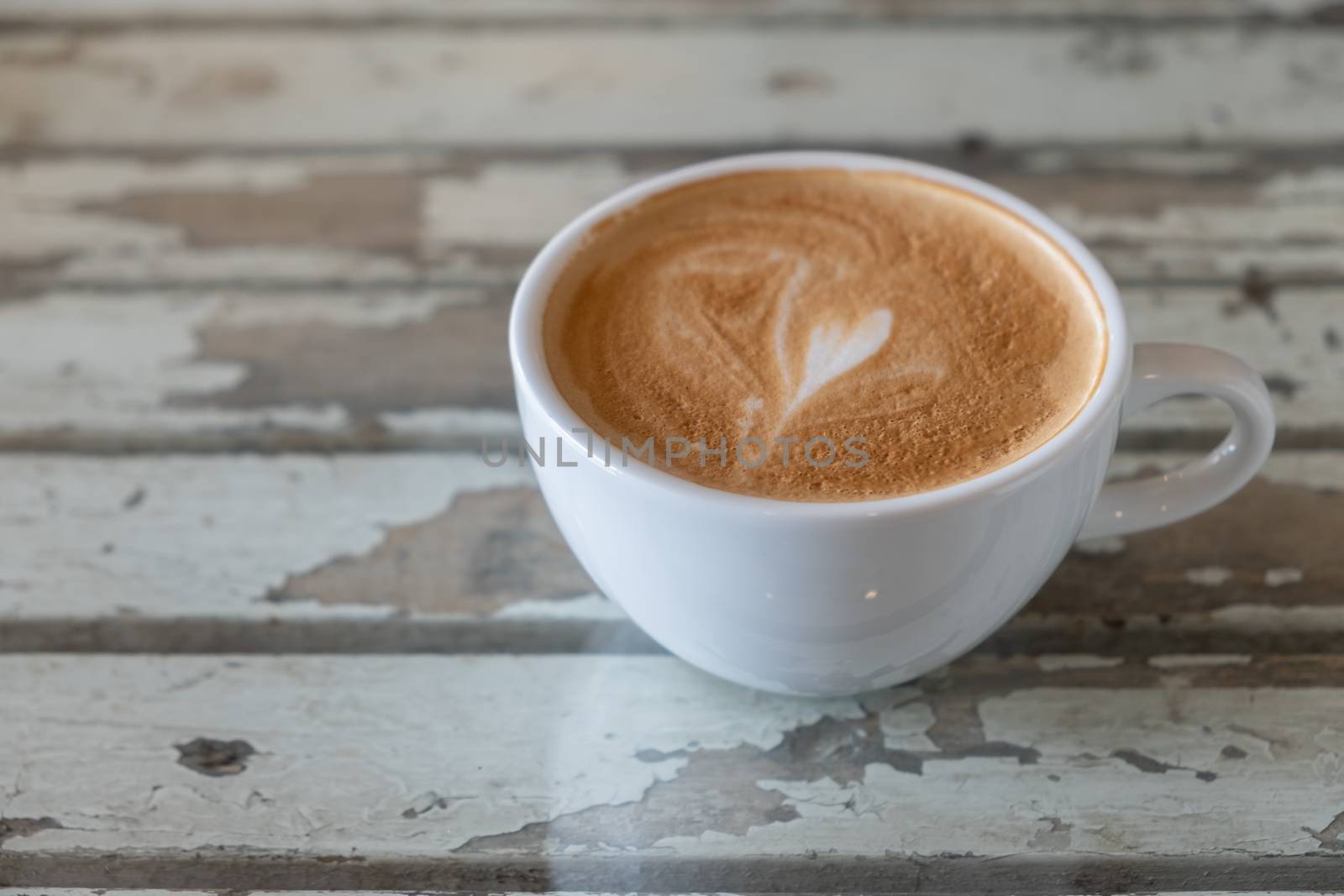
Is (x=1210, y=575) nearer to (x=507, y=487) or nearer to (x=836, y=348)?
(x=836, y=348)

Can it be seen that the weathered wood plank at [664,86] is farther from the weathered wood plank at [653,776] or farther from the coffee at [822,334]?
the weathered wood plank at [653,776]

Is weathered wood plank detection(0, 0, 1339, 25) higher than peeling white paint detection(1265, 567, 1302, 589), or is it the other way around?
weathered wood plank detection(0, 0, 1339, 25)

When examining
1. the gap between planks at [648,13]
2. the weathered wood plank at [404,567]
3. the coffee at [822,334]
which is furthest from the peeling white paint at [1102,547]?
the gap between planks at [648,13]

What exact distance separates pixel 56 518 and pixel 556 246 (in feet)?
1.49

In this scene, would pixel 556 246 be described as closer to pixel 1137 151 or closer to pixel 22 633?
pixel 22 633

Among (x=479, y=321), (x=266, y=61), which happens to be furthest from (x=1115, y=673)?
(x=266, y=61)

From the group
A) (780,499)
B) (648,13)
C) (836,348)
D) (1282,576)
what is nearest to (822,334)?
(836,348)

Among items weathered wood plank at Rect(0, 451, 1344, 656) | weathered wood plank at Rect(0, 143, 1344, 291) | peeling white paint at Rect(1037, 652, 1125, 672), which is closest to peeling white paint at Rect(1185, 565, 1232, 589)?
weathered wood plank at Rect(0, 451, 1344, 656)

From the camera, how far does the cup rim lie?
0.62 meters

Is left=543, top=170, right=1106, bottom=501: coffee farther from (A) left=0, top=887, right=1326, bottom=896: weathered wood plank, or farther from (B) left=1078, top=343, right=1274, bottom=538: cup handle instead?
(A) left=0, top=887, right=1326, bottom=896: weathered wood plank

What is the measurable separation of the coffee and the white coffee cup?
0.02 meters

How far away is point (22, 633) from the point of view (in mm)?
864

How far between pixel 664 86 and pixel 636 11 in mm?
192

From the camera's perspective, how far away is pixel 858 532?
2.02ft
